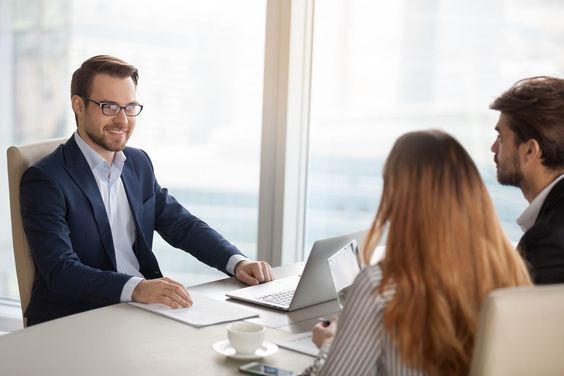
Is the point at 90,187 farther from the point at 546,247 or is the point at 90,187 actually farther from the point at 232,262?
the point at 546,247

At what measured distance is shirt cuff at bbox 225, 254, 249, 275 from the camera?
2.88 metres

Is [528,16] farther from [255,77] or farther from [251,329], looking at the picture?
[251,329]

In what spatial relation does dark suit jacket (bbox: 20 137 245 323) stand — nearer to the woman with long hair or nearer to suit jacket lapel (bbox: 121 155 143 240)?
suit jacket lapel (bbox: 121 155 143 240)

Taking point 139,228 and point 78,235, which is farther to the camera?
point 139,228

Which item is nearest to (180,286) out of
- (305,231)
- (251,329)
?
(251,329)

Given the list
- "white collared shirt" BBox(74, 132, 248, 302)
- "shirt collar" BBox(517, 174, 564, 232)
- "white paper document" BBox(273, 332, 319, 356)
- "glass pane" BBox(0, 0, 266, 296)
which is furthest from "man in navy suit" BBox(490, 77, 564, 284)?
"glass pane" BBox(0, 0, 266, 296)

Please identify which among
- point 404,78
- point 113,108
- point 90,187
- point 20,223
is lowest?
point 20,223

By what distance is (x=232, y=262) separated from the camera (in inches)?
114

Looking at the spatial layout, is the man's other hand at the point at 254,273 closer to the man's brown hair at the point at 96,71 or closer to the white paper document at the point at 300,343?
the white paper document at the point at 300,343

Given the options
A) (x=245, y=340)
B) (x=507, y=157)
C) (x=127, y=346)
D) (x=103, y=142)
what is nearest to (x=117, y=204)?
(x=103, y=142)

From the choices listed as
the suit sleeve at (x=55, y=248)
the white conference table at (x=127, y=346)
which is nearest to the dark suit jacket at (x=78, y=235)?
the suit sleeve at (x=55, y=248)

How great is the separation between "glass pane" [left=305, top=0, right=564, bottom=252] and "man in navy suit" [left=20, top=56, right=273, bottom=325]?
1073 millimetres

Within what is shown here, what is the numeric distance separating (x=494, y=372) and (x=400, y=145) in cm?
44

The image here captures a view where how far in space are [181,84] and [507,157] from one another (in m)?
2.09
